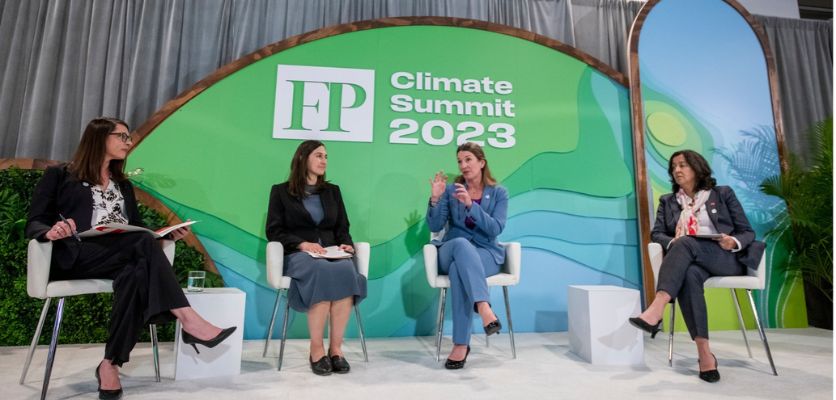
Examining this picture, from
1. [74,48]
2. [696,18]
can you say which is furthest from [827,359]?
[74,48]

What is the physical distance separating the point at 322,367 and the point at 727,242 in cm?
210

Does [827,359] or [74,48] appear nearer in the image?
[827,359]

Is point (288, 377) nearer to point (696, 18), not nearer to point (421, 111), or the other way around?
point (421, 111)

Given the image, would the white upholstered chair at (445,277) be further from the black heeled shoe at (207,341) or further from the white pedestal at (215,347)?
the black heeled shoe at (207,341)

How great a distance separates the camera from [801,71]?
4.71m

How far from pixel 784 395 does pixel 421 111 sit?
2612 millimetres

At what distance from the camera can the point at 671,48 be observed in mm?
3920

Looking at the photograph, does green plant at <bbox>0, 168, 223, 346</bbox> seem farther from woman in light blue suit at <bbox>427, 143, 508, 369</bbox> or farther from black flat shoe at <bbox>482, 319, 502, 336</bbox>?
black flat shoe at <bbox>482, 319, 502, 336</bbox>

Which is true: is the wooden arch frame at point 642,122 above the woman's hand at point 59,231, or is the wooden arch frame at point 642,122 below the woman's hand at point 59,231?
above

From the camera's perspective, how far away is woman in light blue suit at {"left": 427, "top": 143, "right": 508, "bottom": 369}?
8.04ft

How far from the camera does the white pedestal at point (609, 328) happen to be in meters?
2.51

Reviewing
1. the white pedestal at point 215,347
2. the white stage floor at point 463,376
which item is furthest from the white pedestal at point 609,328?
the white pedestal at point 215,347

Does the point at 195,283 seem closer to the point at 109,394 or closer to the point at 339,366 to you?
the point at 109,394

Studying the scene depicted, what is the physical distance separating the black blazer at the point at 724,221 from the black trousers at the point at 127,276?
8.21 feet
